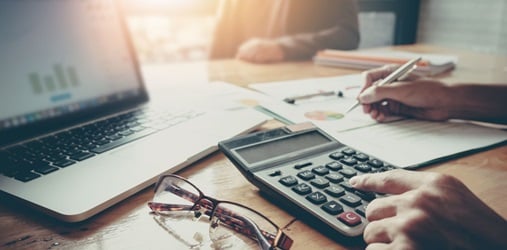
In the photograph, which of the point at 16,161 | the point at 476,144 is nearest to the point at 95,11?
the point at 16,161

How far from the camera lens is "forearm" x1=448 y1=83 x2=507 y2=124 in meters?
0.64

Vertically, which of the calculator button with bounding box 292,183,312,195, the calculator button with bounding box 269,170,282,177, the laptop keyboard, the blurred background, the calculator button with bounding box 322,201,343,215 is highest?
the laptop keyboard

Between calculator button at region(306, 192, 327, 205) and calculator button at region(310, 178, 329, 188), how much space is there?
16 millimetres

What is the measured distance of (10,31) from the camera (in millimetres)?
555

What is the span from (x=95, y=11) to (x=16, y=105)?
8.4 inches

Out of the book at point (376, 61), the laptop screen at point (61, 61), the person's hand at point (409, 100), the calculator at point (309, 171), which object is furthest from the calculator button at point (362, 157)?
the book at point (376, 61)

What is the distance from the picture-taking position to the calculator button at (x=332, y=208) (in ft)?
1.17

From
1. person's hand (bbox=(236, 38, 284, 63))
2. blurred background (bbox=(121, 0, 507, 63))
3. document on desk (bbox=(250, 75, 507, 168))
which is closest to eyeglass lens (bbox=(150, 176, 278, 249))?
document on desk (bbox=(250, 75, 507, 168))

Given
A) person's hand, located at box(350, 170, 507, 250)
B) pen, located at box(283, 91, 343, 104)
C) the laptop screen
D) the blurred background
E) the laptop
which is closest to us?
person's hand, located at box(350, 170, 507, 250)

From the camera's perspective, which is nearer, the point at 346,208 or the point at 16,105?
the point at 346,208

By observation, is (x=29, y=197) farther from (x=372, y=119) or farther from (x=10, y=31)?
(x=372, y=119)

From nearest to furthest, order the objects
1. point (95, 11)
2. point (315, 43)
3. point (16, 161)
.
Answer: point (16, 161), point (95, 11), point (315, 43)

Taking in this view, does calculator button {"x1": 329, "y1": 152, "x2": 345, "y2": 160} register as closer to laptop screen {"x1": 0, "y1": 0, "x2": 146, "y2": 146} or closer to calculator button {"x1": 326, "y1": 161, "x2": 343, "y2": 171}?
calculator button {"x1": 326, "y1": 161, "x2": 343, "y2": 171}

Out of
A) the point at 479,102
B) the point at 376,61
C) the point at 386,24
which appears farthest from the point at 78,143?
the point at 386,24
